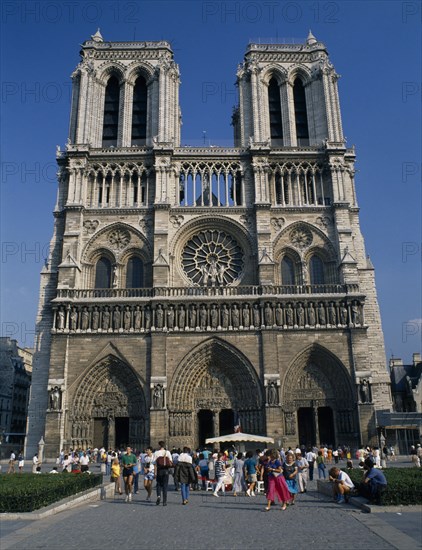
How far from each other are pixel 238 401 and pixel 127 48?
28.9 meters

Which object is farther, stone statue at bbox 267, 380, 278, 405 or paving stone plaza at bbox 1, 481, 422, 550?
stone statue at bbox 267, 380, 278, 405

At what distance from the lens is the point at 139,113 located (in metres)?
42.6

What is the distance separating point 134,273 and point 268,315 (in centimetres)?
1004

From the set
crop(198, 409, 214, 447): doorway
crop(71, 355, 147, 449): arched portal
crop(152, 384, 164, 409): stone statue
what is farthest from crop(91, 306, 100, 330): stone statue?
crop(198, 409, 214, 447): doorway

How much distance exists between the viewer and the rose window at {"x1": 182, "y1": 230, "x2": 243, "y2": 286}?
37.3 meters

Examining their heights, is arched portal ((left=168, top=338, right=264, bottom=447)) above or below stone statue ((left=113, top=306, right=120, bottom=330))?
below

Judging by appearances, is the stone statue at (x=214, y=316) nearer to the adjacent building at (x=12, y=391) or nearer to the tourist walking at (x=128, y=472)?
the tourist walking at (x=128, y=472)

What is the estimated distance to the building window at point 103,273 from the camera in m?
37.2

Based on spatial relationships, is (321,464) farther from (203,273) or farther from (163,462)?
(203,273)

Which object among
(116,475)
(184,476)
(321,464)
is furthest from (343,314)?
(184,476)

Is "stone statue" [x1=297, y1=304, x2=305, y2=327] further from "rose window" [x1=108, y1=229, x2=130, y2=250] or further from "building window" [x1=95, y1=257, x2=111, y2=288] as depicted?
"building window" [x1=95, y1=257, x2=111, y2=288]

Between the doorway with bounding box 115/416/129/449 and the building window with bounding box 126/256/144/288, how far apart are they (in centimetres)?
900

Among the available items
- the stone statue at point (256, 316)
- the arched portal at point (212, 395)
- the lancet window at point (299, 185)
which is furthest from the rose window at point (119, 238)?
the lancet window at point (299, 185)

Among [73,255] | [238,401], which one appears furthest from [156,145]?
[238,401]
